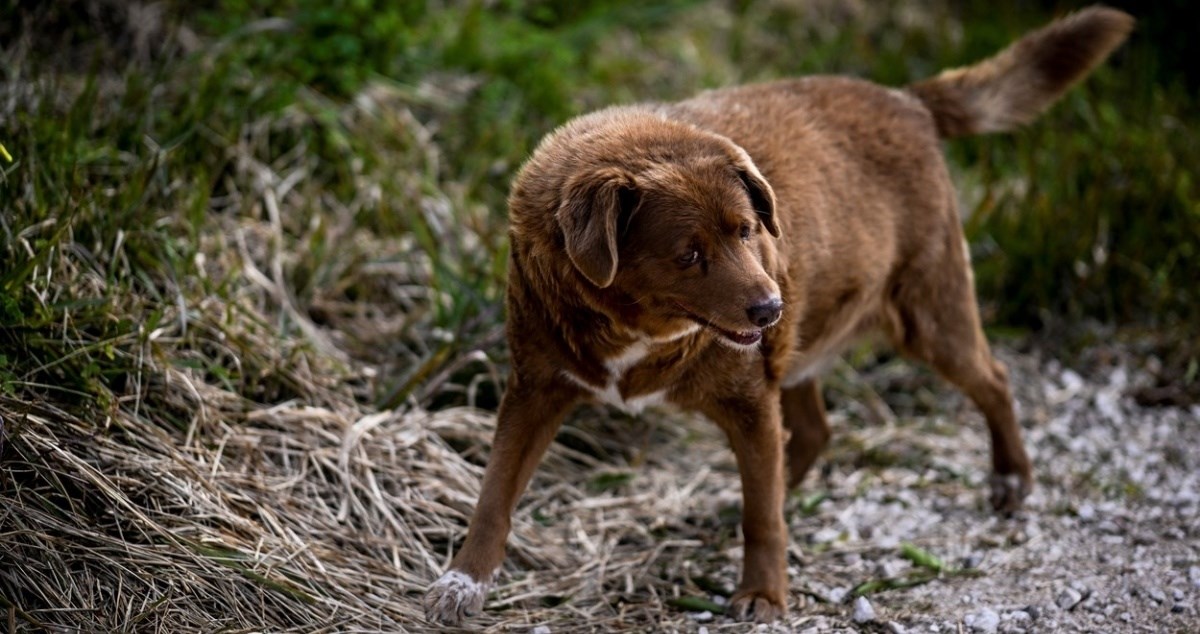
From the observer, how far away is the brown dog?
3.55m

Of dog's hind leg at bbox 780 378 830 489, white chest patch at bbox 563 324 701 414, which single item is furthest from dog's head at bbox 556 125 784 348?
dog's hind leg at bbox 780 378 830 489

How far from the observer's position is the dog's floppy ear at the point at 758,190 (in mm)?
3637

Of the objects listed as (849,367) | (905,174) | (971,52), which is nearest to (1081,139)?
(971,52)

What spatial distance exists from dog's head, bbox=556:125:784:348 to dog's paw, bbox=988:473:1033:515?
184 centimetres

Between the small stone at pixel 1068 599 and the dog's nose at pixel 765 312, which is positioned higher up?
the dog's nose at pixel 765 312

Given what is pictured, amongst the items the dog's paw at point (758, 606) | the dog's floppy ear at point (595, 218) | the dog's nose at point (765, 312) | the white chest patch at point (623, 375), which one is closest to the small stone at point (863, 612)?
the dog's paw at point (758, 606)

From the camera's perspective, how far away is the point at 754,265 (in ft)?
11.7

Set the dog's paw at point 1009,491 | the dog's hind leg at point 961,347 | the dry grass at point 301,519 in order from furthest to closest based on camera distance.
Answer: the dog's paw at point 1009,491 < the dog's hind leg at point 961,347 < the dry grass at point 301,519

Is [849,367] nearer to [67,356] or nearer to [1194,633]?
[1194,633]

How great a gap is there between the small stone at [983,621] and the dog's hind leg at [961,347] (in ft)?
3.37

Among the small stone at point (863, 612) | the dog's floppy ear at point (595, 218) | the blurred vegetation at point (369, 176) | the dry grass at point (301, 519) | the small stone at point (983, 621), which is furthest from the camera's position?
the blurred vegetation at point (369, 176)

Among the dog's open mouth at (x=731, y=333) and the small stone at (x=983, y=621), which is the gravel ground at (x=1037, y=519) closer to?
the small stone at (x=983, y=621)

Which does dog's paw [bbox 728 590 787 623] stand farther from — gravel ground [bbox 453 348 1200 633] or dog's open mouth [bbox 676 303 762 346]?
dog's open mouth [bbox 676 303 762 346]

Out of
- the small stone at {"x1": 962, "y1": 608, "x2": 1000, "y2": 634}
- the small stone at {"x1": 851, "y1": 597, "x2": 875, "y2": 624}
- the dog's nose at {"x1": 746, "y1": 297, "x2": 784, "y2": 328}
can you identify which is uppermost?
the dog's nose at {"x1": 746, "y1": 297, "x2": 784, "y2": 328}
